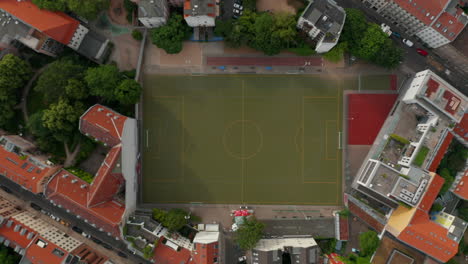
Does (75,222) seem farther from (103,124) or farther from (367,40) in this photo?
(367,40)

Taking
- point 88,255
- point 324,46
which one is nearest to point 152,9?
point 324,46

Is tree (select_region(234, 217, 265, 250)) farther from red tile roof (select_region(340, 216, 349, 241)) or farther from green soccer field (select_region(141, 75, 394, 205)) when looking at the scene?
red tile roof (select_region(340, 216, 349, 241))

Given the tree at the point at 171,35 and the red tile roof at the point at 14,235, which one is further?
the tree at the point at 171,35

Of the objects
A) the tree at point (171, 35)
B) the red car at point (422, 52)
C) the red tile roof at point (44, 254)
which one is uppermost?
the red car at point (422, 52)

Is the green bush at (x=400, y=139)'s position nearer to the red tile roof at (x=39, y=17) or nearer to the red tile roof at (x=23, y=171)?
the red tile roof at (x=39, y=17)

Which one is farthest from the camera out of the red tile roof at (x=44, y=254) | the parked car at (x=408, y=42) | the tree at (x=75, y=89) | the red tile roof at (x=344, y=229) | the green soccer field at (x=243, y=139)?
the green soccer field at (x=243, y=139)

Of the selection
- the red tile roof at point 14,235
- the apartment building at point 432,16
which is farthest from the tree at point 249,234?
the apartment building at point 432,16

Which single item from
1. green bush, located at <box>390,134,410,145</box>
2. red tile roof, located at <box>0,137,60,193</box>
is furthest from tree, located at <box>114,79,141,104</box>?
green bush, located at <box>390,134,410,145</box>
